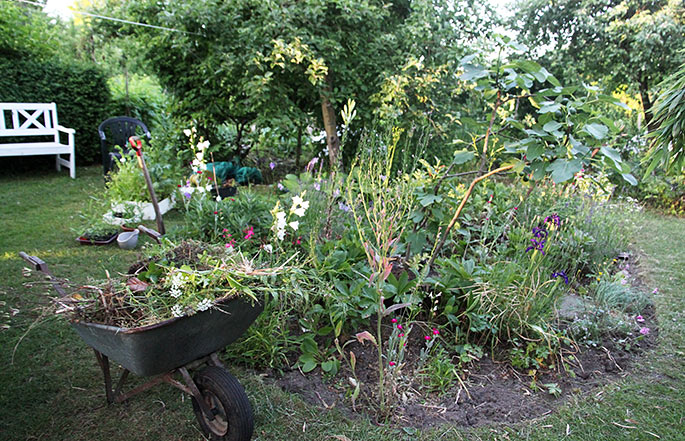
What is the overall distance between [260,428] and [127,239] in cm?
243

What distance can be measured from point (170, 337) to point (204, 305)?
0.15m

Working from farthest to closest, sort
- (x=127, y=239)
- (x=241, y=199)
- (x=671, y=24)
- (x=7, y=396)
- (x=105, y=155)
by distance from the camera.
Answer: (x=671, y=24)
(x=105, y=155)
(x=127, y=239)
(x=241, y=199)
(x=7, y=396)

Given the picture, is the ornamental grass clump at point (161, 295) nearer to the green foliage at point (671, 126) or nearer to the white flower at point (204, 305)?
the white flower at point (204, 305)

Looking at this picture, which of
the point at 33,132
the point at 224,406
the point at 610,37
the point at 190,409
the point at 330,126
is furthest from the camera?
the point at 610,37

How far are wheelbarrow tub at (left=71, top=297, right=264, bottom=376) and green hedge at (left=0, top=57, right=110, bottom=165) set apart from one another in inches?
265

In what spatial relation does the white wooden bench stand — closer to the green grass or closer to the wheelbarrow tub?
the green grass

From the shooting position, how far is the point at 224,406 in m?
1.55

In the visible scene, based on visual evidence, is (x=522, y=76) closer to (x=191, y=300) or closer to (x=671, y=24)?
(x=191, y=300)

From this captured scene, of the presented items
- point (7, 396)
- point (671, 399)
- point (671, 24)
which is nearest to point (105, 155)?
point (7, 396)

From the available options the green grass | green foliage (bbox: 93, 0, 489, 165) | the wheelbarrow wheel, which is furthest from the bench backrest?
the wheelbarrow wheel

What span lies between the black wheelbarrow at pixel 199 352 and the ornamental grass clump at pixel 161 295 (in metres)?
0.05

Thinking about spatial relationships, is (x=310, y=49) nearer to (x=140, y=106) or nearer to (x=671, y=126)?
(x=671, y=126)

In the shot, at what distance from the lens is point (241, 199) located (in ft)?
9.06

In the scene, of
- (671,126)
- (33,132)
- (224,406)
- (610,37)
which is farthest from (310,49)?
(610,37)
